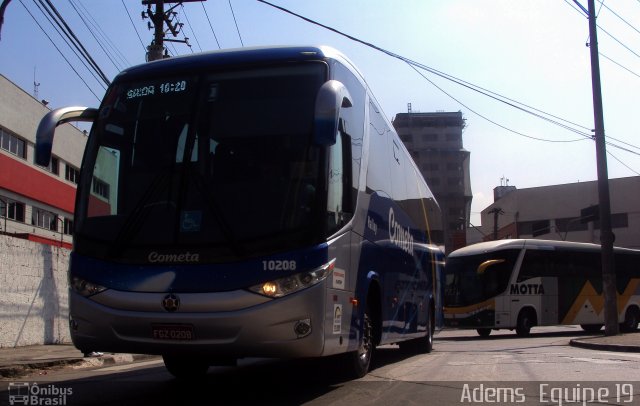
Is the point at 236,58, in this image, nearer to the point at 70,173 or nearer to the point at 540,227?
the point at 70,173

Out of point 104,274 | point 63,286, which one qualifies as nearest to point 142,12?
point 63,286

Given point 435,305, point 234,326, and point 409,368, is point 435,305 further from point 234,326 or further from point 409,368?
point 234,326

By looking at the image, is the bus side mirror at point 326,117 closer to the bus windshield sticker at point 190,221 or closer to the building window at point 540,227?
the bus windshield sticker at point 190,221

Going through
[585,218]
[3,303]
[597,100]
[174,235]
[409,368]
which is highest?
[597,100]

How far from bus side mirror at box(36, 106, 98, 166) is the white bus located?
62.1 ft

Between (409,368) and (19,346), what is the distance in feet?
28.3

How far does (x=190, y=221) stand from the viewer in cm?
594

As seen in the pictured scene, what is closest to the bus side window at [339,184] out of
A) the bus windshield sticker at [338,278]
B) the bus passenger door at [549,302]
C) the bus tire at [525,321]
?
the bus windshield sticker at [338,278]

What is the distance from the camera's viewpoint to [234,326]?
5.63m

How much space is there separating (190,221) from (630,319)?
25.4 meters

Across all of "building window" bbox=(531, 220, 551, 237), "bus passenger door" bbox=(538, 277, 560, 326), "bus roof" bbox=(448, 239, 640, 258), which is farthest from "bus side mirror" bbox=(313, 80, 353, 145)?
"building window" bbox=(531, 220, 551, 237)

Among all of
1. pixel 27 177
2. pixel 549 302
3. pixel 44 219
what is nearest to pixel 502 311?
pixel 549 302

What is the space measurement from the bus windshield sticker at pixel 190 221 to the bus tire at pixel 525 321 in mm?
19868

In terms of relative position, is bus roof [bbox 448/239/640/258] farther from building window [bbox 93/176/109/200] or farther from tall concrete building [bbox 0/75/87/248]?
building window [bbox 93/176/109/200]
